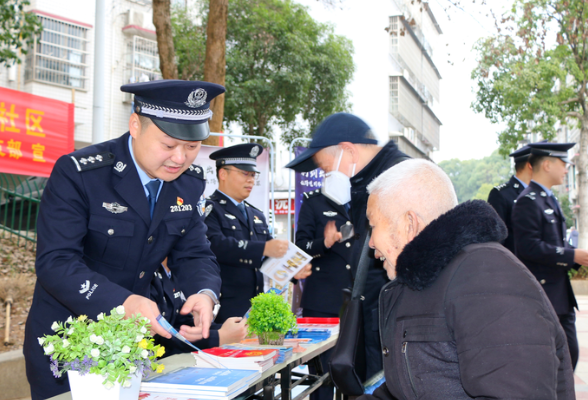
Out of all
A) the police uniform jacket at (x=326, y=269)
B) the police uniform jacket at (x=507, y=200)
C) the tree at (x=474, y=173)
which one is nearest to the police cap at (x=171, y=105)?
the police uniform jacket at (x=326, y=269)

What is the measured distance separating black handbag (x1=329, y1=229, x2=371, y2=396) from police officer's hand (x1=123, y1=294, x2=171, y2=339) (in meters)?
0.69

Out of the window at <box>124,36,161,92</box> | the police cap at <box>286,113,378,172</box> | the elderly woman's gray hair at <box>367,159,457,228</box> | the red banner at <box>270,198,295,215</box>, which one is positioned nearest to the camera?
the elderly woman's gray hair at <box>367,159,457,228</box>

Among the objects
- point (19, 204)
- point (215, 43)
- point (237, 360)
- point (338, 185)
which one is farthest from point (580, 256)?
point (19, 204)

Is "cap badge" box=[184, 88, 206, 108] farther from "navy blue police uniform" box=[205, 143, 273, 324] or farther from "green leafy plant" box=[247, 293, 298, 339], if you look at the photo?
"navy blue police uniform" box=[205, 143, 273, 324]

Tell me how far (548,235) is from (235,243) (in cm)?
240

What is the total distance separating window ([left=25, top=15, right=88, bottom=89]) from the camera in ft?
60.6

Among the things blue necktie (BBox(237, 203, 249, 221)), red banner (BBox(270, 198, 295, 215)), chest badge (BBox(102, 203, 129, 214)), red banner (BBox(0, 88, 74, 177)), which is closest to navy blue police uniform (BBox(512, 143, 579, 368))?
blue necktie (BBox(237, 203, 249, 221))

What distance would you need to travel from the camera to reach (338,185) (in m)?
3.07

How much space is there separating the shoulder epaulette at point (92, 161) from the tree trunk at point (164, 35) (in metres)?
4.87

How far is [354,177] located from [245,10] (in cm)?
1856

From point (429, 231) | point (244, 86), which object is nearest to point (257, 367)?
point (429, 231)

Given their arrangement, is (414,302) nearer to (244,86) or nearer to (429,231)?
(429,231)

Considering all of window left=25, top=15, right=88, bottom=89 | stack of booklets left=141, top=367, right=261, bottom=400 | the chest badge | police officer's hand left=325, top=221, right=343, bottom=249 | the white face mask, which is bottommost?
stack of booklets left=141, top=367, right=261, bottom=400

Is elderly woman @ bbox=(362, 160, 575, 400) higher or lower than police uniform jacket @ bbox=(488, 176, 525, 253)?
lower
